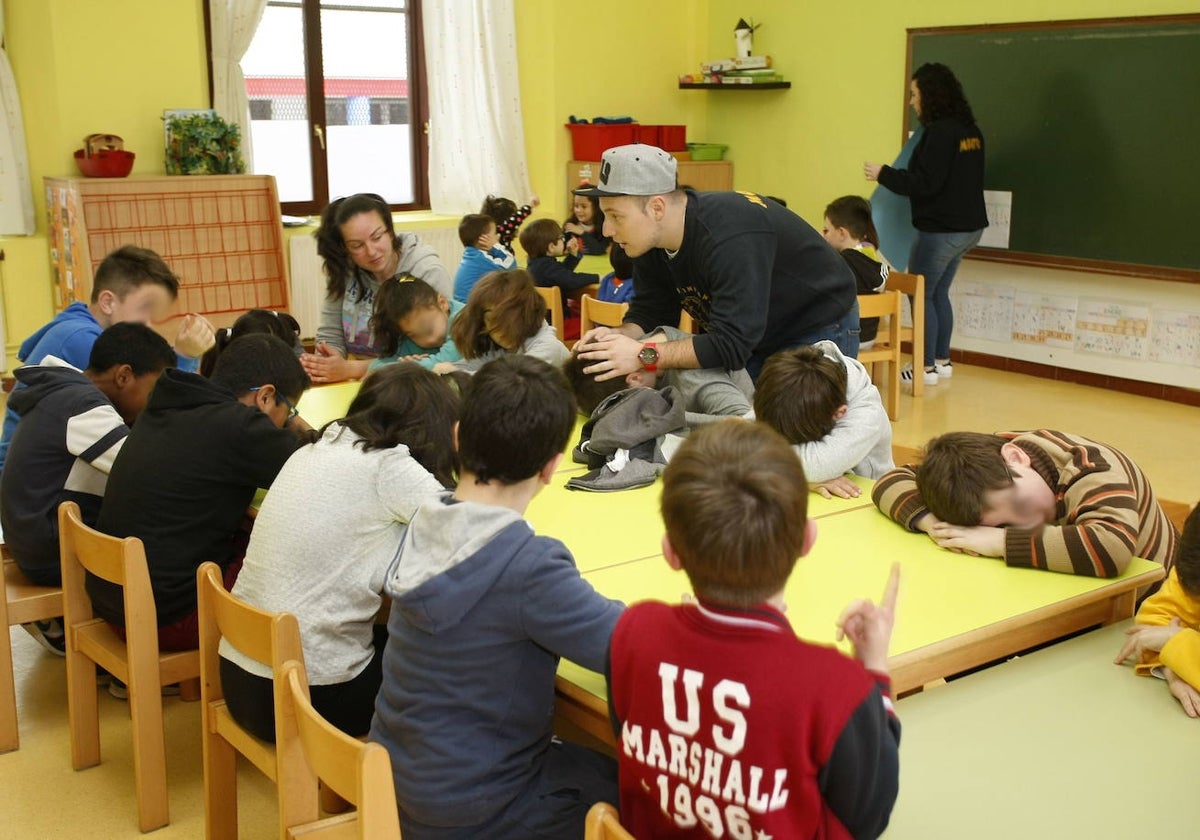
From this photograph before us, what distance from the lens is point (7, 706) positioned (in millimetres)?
2740

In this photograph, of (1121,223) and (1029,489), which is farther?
(1121,223)

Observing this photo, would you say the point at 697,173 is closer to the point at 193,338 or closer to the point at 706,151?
the point at 706,151

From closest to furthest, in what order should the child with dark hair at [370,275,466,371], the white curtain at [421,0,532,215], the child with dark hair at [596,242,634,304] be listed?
1. the child with dark hair at [370,275,466,371]
2. the child with dark hair at [596,242,634,304]
3. the white curtain at [421,0,532,215]

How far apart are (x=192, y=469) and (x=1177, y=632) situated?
180 cm

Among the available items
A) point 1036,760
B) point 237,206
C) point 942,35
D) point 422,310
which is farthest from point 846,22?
point 1036,760

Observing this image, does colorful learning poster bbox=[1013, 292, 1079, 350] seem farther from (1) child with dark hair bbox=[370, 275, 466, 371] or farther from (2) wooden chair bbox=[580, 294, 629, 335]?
(1) child with dark hair bbox=[370, 275, 466, 371]

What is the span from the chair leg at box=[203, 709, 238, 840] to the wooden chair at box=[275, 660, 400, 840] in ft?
1.71

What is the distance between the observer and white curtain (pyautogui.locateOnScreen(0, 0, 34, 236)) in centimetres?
586

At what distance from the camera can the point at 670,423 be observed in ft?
8.71

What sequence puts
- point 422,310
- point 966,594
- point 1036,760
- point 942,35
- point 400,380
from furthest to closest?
1. point 942,35
2. point 422,310
3. point 400,380
4. point 966,594
5. point 1036,760

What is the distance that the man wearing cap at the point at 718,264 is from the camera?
2.83 meters

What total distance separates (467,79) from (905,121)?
8.87 ft

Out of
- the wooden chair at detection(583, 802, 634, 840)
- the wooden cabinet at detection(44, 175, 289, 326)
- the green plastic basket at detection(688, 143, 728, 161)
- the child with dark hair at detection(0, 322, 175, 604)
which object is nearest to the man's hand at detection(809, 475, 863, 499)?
the wooden chair at detection(583, 802, 634, 840)

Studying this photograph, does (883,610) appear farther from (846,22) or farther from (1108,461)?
(846,22)
